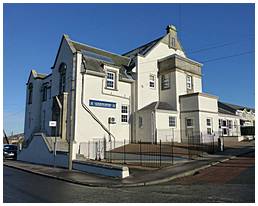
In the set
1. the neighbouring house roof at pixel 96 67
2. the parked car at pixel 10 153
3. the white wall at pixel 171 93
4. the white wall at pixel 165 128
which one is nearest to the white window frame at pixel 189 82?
the white wall at pixel 171 93

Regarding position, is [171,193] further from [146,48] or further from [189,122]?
[146,48]

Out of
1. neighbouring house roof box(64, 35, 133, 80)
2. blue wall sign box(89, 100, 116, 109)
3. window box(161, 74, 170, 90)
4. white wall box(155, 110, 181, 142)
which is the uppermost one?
neighbouring house roof box(64, 35, 133, 80)

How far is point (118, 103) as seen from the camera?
25625mm

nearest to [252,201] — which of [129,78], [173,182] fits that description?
[173,182]

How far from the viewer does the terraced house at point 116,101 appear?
2308 cm

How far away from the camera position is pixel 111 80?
25.6 m

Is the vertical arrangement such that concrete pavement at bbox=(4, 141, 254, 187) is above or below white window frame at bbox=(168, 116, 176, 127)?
below

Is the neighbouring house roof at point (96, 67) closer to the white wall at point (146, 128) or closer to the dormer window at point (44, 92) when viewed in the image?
the white wall at point (146, 128)

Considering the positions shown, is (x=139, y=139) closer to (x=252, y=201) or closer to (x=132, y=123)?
(x=132, y=123)

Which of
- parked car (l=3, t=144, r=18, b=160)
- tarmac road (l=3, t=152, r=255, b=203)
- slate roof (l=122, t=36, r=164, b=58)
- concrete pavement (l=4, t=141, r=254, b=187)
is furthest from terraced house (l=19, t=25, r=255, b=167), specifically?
tarmac road (l=3, t=152, r=255, b=203)

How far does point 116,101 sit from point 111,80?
2149 millimetres

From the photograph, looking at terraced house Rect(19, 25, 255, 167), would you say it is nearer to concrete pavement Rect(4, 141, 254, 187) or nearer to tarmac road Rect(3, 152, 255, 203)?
concrete pavement Rect(4, 141, 254, 187)

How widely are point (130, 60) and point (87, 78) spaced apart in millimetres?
8857

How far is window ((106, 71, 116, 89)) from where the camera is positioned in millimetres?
25219
